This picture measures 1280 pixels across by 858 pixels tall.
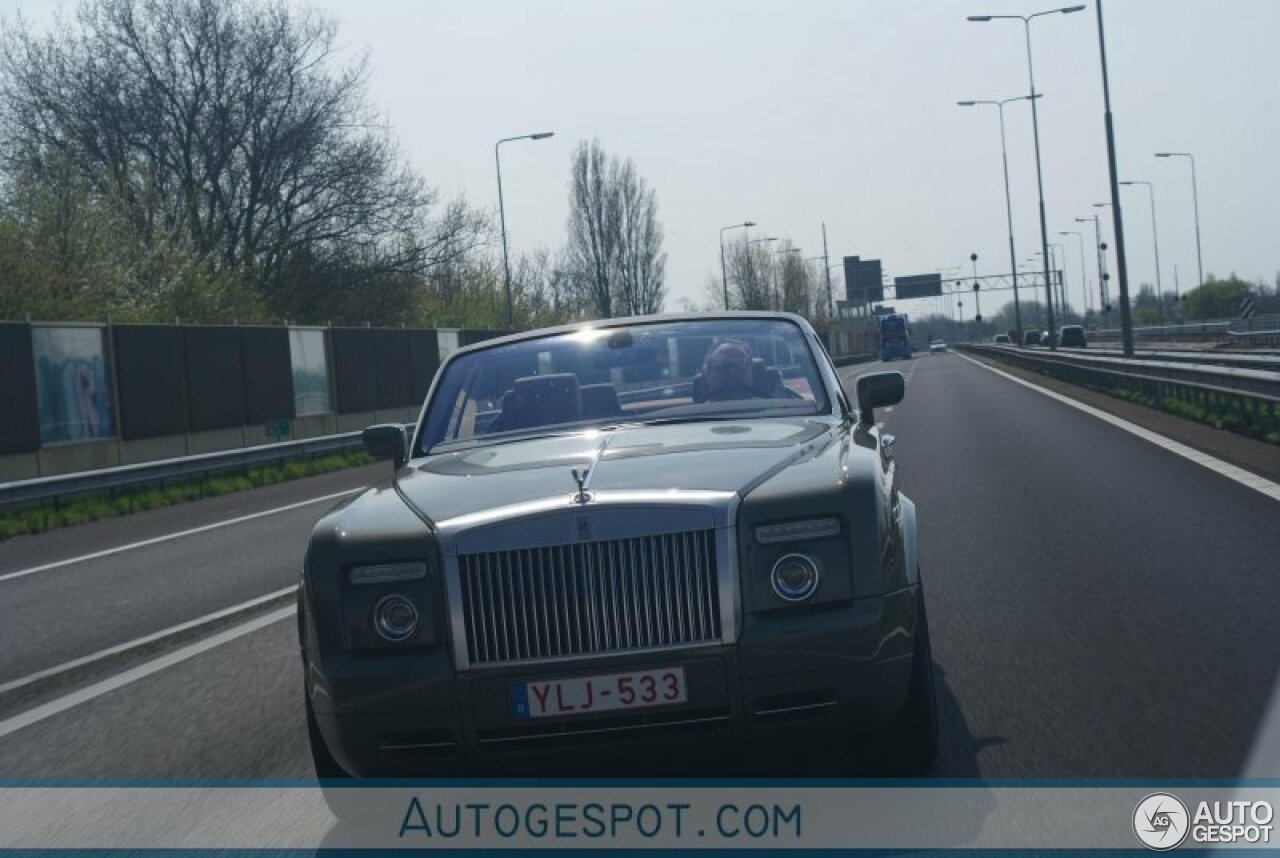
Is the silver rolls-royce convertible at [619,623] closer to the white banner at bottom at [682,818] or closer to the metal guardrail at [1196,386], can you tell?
the white banner at bottom at [682,818]

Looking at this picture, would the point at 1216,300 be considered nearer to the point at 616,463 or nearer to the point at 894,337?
the point at 894,337

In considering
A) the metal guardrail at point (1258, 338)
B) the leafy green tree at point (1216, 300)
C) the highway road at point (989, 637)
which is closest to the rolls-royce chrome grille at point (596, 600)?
the highway road at point (989, 637)

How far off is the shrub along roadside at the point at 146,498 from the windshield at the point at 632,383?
45.2ft

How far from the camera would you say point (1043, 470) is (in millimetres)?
17391

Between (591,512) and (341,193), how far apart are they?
47.0 meters

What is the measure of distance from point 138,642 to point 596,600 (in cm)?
548

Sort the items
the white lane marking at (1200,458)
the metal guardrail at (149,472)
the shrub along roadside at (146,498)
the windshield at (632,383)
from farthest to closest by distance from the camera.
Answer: the metal guardrail at (149,472) < the shrub along roadside at (146,498) < the white lane marking at (1200,458) < the windshield at (632,383)

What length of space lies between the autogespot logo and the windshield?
227cm

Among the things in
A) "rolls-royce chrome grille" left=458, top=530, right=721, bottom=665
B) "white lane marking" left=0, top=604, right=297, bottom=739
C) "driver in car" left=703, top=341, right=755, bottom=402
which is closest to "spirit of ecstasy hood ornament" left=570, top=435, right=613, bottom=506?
"rolls-royce chrome grille" left=458, top=530, right=721, bottom=665

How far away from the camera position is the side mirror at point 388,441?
Answer: 23.2 ft
